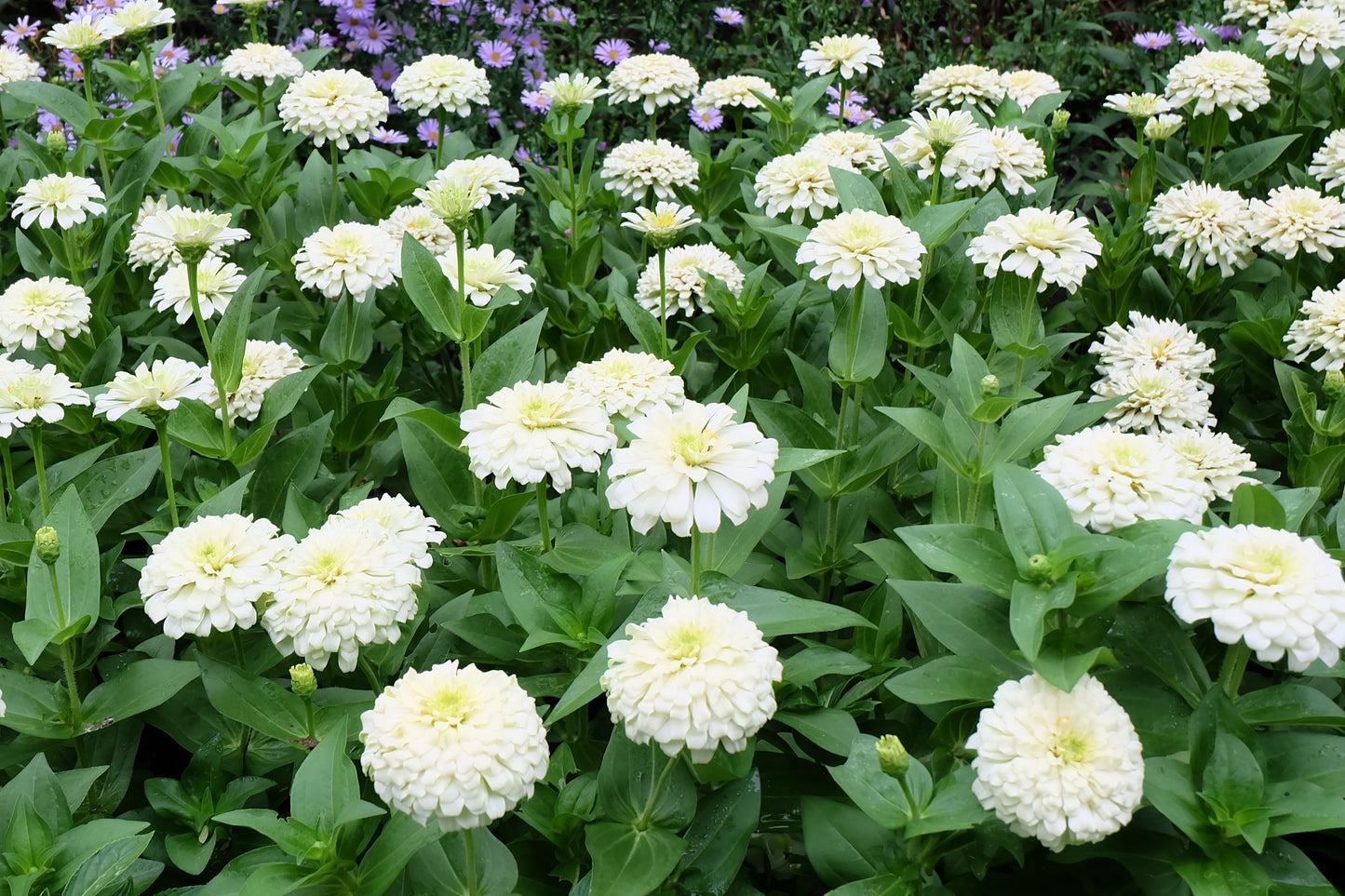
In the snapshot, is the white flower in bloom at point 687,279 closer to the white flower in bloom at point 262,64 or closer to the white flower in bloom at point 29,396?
the white flower in bloom at point 29,396

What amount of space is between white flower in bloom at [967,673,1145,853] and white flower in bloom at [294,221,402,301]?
142 cm

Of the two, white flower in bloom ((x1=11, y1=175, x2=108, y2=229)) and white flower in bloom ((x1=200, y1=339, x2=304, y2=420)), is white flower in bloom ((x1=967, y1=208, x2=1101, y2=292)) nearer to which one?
white flower in bloom ((x1=200, y1=339, x2=304, y2=420))

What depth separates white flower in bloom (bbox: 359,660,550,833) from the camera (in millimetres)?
1110

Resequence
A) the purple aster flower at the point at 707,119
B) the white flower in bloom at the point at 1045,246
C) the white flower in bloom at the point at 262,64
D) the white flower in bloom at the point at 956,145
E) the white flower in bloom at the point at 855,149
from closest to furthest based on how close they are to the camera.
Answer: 1. the white flower in bloom at the point at 1045,246
2. the white flower in bloom at the point at 956,145
3. the white flower in bloom at the point at 855,149
4. the white flower in bloom at the point at 262,64
5. the purple aster flower at the point at 707,119

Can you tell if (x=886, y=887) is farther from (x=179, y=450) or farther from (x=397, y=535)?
(x=179, y=450)

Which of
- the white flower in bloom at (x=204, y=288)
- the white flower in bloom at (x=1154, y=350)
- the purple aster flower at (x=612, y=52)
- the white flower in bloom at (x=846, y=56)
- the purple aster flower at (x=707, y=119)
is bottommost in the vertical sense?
the purple aster flower at (x=707, y=119)

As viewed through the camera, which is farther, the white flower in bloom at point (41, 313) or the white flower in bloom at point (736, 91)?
the white flower in bloom at point (736, 91)

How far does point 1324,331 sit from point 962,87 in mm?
1211

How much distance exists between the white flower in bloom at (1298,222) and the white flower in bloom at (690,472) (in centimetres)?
152

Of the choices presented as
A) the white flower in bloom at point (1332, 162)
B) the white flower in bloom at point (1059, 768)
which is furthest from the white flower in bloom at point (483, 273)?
the white flower in bloom at point (1332, 162)

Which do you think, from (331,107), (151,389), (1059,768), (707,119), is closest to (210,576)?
(151,389)

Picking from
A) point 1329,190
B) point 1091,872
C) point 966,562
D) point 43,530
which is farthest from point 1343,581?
point 1329,190

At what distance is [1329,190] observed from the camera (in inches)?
103

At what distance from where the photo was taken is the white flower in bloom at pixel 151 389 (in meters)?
1.61
